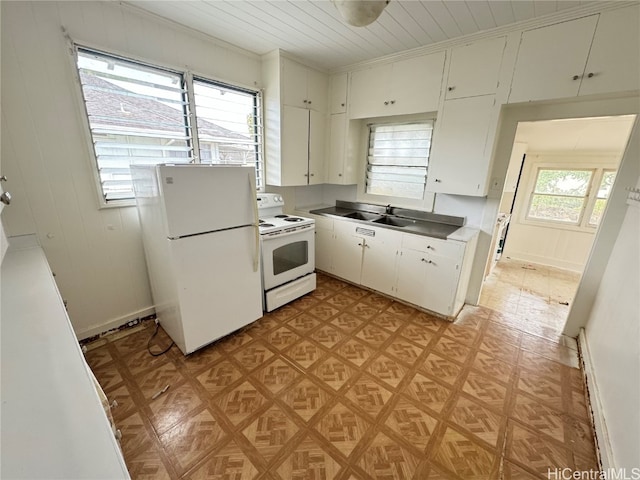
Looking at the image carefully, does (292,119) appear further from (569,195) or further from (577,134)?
(569,195)

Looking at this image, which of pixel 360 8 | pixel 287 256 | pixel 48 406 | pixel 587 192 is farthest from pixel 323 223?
pixel 587 192

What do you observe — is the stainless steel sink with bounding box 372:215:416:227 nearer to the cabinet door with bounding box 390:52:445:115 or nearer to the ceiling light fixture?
the cabinet door with bounding box 390:52:445:115

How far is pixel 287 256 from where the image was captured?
9.10 feet

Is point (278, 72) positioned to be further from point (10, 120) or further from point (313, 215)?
point (10, 120)

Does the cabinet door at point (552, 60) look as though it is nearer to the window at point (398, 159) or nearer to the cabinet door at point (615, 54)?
the cabinet door at point (615, 54)

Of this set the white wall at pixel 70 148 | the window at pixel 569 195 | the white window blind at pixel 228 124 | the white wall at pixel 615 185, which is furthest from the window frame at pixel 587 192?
the white wall at pixel 70 148

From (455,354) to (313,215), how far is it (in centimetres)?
216

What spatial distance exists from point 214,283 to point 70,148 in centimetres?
143

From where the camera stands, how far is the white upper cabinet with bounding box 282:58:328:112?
2.91 meters

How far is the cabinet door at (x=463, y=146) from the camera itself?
7.86 feet

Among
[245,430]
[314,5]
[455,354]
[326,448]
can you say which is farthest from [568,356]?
[314,5]

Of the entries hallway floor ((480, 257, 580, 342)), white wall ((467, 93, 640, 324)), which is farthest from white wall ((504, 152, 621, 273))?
white wall ((467, 93, 640, 324))

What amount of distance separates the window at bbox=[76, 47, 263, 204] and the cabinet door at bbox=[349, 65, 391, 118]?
1.28 meters

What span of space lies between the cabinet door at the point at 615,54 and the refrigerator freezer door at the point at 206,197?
2607 millimetres
